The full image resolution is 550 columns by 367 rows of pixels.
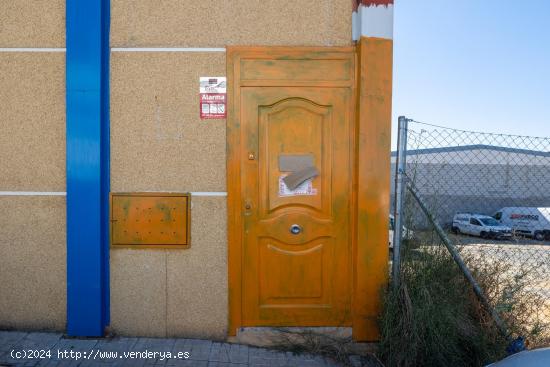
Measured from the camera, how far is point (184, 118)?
373 cm

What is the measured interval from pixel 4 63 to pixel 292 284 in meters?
3.39

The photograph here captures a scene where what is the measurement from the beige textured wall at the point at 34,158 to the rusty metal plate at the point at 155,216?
577 millimetres

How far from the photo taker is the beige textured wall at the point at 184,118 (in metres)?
3.72

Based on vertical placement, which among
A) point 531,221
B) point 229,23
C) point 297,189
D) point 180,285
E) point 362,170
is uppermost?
point 229,23

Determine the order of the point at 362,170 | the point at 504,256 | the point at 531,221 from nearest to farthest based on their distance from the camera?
1. the point at 362,170
2. the point at 504,256
3. the point at 531,221

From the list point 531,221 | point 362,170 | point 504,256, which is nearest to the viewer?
point 362,170

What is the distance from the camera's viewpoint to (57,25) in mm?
3748

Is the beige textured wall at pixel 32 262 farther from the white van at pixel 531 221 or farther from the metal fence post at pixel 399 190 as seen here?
the white van at pixel 531 221

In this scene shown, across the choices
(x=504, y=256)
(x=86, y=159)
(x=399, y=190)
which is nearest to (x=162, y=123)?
(x=86, y=159)

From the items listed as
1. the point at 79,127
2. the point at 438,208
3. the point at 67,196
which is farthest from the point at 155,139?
the point at 438,208

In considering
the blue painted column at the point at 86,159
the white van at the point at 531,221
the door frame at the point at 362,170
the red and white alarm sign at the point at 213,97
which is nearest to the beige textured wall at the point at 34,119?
the blue painted column at the point at 86,159

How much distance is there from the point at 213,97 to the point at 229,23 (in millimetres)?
704

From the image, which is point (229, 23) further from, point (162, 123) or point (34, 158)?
point (34, 158)

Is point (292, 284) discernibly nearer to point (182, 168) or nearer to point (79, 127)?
point (182, 168)
